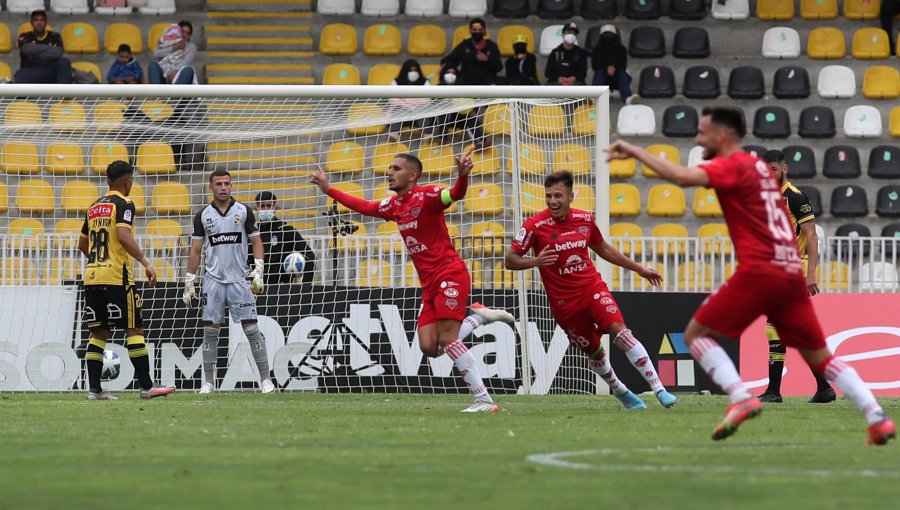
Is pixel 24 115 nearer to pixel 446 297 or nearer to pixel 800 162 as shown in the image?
pixel 446 297

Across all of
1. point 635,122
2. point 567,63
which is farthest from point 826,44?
point 567,63

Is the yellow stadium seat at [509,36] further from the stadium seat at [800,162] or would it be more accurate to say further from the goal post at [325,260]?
the goal post at [325,260]

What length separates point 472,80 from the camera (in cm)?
2212

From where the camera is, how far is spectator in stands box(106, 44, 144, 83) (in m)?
22.2

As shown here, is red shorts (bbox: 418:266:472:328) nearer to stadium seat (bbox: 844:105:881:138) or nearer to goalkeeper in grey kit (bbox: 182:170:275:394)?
goalkeeper in grey kit (bbox: 182:170:275:394)

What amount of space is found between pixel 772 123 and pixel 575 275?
12288mm

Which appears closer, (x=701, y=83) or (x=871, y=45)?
(x=701, y=83)

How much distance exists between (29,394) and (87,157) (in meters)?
4.75

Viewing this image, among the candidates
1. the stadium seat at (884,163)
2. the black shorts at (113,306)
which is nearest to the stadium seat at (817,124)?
the stadium seat at (884,163)

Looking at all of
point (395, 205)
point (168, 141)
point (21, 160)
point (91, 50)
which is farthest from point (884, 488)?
point (91, 50)

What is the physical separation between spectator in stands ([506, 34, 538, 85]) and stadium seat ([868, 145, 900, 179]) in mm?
5783

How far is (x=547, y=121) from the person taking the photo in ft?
54.9

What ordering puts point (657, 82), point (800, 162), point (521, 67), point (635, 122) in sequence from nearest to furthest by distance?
point (521, 67) → point (800, 162) → point (635, 122) → point (657, 82)

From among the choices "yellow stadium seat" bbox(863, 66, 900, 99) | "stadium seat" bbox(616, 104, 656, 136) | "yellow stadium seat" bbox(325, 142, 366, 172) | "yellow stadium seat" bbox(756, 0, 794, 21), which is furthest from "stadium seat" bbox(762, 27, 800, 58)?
"yellow stadium seat" bbox(325, 142, 366, 172)
